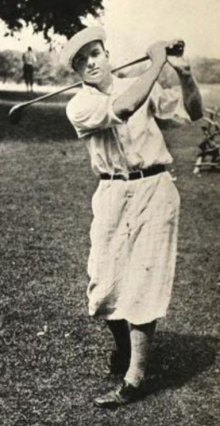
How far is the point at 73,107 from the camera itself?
9.27 feet

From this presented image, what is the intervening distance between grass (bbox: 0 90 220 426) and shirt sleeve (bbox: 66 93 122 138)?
1057 mm

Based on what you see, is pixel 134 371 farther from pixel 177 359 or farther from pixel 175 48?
pixel 175 48

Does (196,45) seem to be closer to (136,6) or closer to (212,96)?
(136,6)

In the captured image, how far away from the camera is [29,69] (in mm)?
11039

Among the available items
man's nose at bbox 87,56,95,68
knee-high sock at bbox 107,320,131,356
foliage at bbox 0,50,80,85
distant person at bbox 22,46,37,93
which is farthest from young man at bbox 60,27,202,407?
distant person at bbox 22,46,37,93

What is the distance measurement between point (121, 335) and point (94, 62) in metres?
1.15

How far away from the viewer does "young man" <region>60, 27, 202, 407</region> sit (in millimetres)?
2816

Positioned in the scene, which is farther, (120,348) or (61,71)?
(61,71)

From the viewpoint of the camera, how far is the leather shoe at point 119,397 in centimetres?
299

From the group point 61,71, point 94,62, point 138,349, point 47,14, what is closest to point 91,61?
point 94,62

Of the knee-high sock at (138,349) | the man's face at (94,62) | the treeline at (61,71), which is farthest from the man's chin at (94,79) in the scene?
the treeline at (61,71)

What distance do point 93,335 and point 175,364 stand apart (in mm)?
505

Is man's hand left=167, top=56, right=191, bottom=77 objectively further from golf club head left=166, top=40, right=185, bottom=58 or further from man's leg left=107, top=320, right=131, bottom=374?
man's leg left=107, top=320, right=131, bottom=374

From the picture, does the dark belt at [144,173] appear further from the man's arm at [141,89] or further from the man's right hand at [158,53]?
the man's right hand at [158,53]
